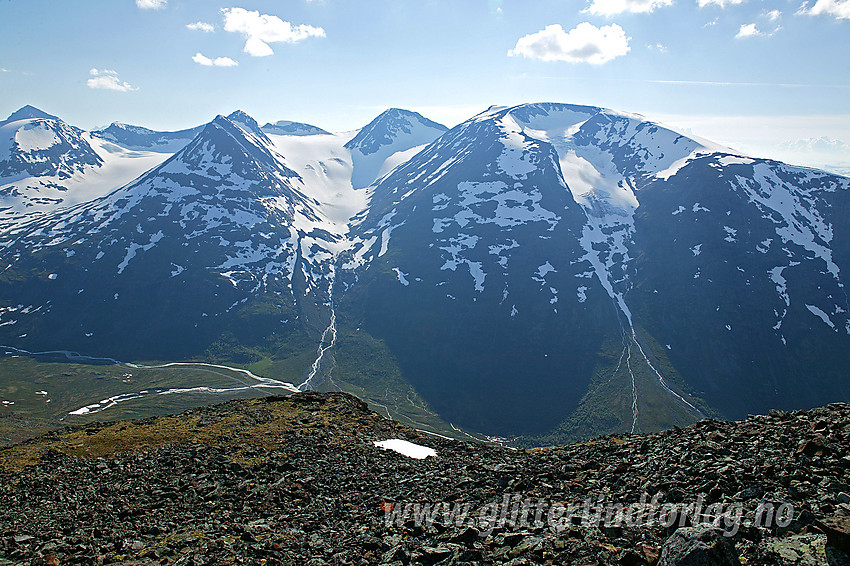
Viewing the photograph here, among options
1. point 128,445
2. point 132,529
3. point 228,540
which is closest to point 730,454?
point 228,540

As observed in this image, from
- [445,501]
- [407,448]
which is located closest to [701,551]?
[445,501]

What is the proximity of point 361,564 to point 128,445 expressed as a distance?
40.5m

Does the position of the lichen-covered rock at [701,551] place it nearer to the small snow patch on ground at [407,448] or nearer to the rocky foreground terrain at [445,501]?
the rocky foreground terrain at [445,501]

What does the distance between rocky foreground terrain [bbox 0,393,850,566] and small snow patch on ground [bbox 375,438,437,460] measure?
2071 mm

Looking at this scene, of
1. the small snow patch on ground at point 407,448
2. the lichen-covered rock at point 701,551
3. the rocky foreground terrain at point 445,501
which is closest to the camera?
the lichen-covered rock at point 701,551

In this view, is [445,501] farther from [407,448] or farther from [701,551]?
[407,448]

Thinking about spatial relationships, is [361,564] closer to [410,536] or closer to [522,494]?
[410,536]

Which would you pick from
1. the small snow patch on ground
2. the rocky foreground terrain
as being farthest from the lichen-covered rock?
the small snow patch on ground

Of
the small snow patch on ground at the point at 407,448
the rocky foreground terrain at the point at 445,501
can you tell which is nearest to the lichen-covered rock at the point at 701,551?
the rocky foreground terrain at the point at 445,501

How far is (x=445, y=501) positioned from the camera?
1211 inches

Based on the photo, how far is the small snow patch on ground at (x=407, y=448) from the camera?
160ft

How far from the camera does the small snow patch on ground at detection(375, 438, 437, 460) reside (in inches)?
1919

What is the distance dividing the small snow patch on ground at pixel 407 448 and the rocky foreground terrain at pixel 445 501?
207cm

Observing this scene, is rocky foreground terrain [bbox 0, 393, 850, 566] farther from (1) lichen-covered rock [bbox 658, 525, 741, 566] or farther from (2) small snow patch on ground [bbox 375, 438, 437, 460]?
(2) small snow patch on ground [bbox 375, 438, 437, 460]
